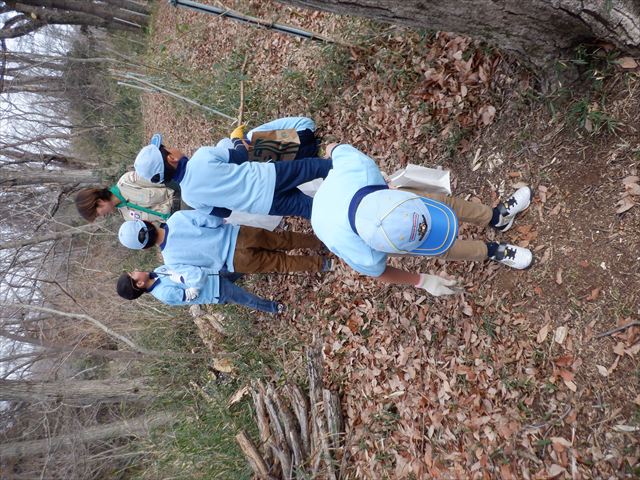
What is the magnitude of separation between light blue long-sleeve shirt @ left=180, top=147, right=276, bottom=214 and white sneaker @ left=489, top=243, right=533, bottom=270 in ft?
6.71

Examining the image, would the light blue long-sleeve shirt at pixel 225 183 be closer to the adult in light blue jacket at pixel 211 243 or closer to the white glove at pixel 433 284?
the adult in light blue jacket at pixel 211 243

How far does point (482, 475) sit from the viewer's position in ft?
11.5

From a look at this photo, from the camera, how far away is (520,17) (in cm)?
266

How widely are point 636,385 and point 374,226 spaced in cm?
200

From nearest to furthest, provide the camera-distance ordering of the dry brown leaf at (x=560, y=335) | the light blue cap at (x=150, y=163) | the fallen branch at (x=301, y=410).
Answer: the dry brown leaf at (x=560, y=335), the light blue cap at (x=150, y=163), the fallen branch at (x=301, y=410)

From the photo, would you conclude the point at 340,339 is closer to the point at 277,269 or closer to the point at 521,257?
the point at 277,269

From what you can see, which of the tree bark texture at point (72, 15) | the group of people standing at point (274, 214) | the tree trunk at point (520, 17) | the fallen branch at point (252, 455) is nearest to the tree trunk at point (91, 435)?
the fallen branch at point (252, 455)

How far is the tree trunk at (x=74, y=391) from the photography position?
6.65m

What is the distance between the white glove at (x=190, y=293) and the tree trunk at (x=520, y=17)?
310 centimetres

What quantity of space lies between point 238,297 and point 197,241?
124 cm

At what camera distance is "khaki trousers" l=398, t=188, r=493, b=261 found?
11.2ft

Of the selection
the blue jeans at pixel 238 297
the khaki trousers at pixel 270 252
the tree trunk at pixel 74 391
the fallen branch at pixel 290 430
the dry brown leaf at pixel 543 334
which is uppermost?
the dry brown leaf at pixel 543 334

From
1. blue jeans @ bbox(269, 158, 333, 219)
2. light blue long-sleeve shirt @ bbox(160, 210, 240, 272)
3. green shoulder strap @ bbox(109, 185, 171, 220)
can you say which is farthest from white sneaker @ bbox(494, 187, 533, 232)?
green shoulder strap @ bbox(109, 185, 171, 220)

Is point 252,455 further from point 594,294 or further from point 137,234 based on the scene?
point 594,294
